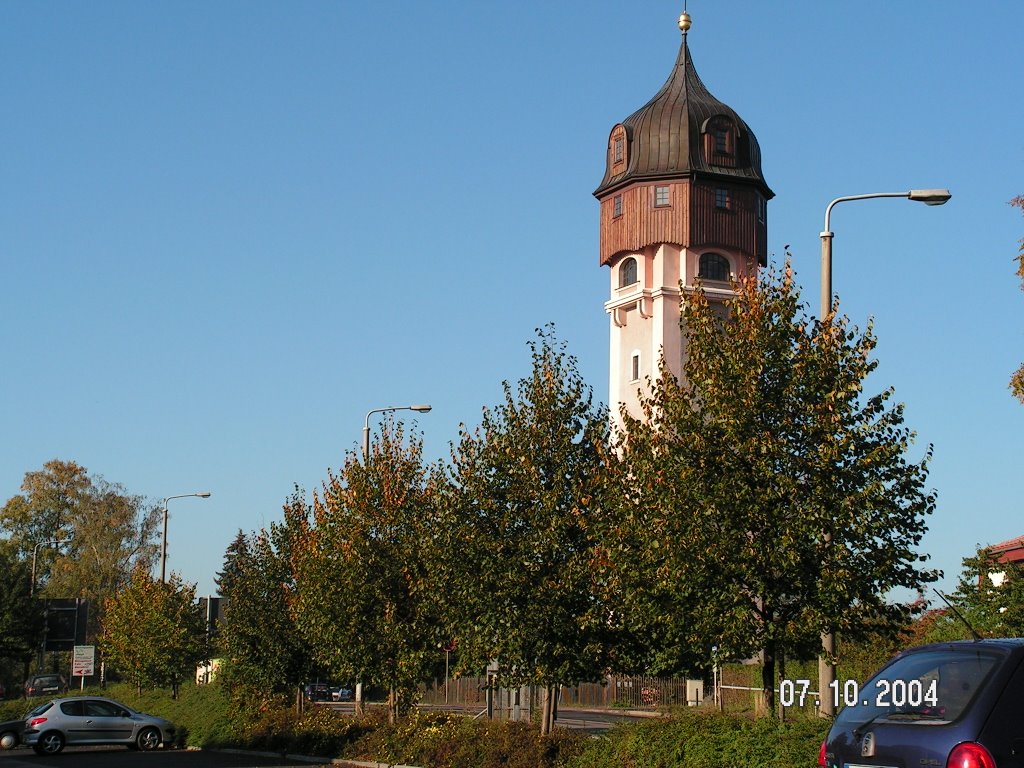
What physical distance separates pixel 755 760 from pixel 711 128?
4754 centimetres

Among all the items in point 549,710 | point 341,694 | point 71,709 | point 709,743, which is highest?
point 709,743

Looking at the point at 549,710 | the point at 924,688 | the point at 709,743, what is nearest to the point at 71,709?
the point at 549,710

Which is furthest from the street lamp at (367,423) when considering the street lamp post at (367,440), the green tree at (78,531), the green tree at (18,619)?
the green tree at (78,531)

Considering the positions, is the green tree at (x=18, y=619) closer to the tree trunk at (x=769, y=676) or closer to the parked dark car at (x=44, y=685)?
the parked dark car at (x=44, y=685)

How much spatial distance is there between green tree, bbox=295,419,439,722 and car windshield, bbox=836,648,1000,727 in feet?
61.8

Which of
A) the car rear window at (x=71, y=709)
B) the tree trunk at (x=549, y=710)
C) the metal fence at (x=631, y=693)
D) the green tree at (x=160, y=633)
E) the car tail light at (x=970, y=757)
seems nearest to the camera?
the car tail light at (x=970, y=757)

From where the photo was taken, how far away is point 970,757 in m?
7.11

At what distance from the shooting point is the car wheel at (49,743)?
115 feet

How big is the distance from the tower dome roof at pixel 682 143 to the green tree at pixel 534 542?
114ft

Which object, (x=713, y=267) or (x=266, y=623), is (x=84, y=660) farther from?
(x=713, y=267)

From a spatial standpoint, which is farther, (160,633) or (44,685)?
(44,685)

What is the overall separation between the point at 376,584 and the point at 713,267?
33.5 meters

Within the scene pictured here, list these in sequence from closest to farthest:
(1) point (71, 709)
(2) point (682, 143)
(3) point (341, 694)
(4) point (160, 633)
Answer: (1) point (71, 709) → (4) point (160, 633) → (2) point (682, 143) → (3) point (341, 694)

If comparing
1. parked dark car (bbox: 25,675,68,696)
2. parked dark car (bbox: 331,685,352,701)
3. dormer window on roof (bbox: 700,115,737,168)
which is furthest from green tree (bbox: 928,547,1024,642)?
parked dark car (bbox: 331,685,352,701)
